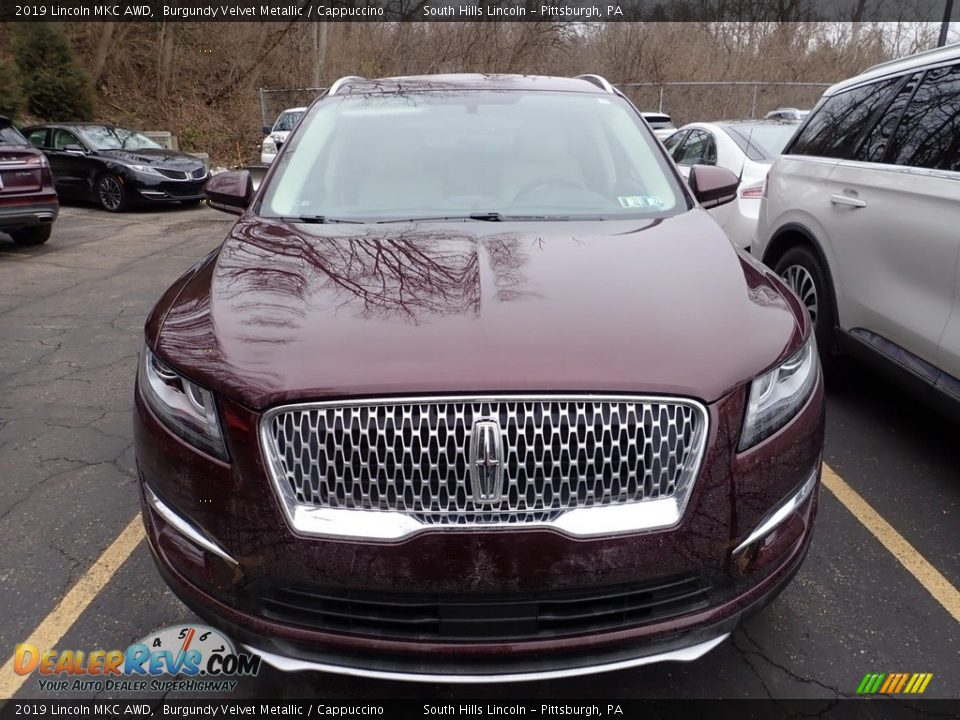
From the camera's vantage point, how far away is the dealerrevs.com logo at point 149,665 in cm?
222

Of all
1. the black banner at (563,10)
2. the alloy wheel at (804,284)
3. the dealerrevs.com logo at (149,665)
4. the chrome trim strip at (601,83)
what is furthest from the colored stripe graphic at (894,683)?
the black banner at (563,10)

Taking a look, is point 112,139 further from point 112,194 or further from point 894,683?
point 894,683

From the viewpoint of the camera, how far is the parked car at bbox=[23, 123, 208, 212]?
12531 millimetres

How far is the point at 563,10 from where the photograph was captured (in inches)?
1116

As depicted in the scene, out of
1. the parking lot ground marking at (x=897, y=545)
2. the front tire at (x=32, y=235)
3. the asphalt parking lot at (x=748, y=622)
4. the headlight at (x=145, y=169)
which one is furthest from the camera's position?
the headlight at (x=145, y=169)

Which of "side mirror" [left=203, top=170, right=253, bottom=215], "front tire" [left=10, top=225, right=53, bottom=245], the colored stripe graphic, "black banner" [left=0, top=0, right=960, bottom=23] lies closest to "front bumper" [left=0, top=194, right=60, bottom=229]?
"front tire" [left=10, top=225, right=53, bottom=245]

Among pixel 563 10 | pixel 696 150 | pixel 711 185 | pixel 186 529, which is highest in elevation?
pixel 563 10

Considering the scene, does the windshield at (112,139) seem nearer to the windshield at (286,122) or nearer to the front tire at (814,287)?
the windshield at (286,122)

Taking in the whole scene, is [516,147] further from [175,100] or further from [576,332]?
[175,100]

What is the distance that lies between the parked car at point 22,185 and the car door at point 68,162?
440 cm

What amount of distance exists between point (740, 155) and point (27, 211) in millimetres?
7892

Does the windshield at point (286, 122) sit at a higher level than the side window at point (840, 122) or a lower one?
lower

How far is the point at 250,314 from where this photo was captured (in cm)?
194

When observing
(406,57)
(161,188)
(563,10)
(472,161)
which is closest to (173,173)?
(161,188)
